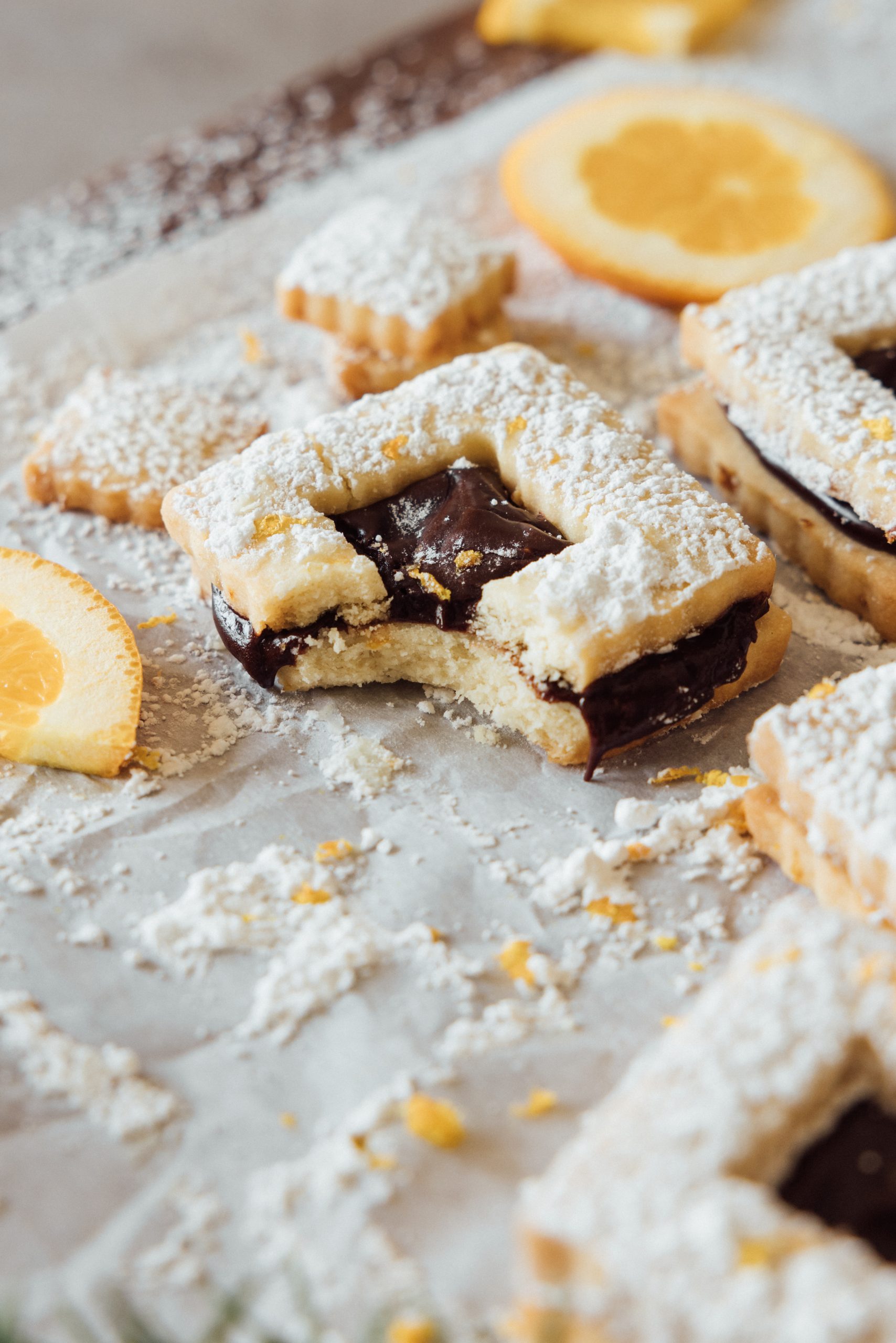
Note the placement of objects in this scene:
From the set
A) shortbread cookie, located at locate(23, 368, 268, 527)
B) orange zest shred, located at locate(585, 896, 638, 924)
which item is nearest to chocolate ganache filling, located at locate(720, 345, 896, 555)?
orange zest shred, located at locate(585, 896, 638, 924)

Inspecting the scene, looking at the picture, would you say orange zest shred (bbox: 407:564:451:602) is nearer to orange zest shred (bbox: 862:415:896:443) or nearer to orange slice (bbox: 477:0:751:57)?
orange zest shred (bbox: 862:415:896:443)

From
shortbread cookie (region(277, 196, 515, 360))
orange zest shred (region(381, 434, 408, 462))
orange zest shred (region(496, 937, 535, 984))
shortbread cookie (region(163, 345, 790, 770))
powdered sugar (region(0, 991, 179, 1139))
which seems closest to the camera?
powdered sugar (region(0, 991, 179, 1139))

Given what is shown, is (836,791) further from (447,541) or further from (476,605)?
(447,541)

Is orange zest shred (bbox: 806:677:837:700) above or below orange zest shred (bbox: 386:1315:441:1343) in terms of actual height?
above

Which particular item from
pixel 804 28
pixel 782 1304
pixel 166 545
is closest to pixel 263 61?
pixel 804 28

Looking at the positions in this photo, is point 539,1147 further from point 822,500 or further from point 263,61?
point 263,61
